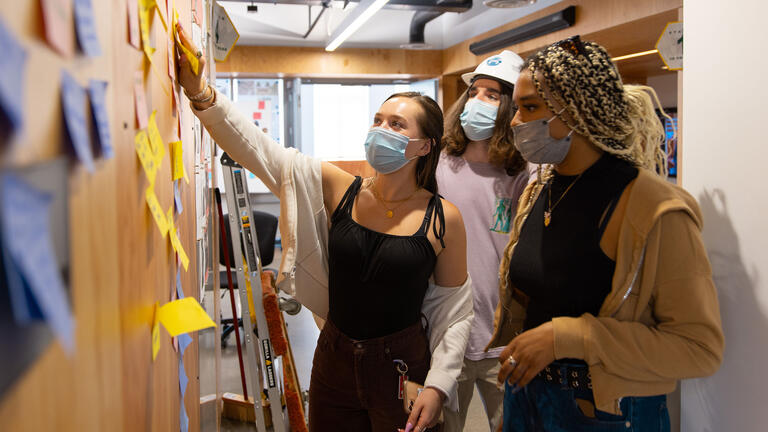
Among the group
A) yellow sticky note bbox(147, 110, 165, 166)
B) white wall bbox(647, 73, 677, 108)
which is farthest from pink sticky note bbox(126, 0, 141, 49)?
white wall bbox(647, 73, 677, 108)

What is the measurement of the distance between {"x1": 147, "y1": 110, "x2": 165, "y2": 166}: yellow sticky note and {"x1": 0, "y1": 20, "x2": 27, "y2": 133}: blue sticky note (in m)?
0.43

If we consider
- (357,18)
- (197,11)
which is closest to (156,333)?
(197,11)

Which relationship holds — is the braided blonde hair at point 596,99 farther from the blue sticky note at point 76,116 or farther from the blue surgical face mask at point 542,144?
the blue sticky note at point 76,116

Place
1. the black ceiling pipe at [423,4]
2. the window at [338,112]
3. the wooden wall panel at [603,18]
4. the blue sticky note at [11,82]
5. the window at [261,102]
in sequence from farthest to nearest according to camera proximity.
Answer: the window at [338,112]
the window at [261,102]
the black ceiling pipe at [423,4]
the wooden wall panel at [603,18]
the blue sticky note at [11,82]

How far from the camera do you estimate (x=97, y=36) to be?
434mm

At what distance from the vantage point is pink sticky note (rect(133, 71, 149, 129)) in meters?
0.62

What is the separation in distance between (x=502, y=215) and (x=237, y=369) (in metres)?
3.40

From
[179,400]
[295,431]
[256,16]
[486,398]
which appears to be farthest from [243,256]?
[256,16]

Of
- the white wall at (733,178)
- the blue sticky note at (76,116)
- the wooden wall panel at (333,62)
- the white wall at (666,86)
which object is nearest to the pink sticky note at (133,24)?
the blue sticky note at (76,116)

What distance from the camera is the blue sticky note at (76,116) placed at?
0.35 meters

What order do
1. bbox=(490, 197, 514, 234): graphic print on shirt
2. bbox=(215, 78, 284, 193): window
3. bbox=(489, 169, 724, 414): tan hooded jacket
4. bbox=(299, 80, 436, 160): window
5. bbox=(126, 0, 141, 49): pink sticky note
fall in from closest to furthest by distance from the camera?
bbox=(126, 0, 141, 49): pink sticky note < bbox=(489, 169, 724, 414): tan hooded jacket < bbox=(490, 197, 514, 234): graphic print on shirt < bbox=(215, 78, 284, 193): window < bbox=(299, 80, 436, 160): window

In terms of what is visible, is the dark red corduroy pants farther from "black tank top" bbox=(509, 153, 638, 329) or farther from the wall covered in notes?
the wall covered in notes

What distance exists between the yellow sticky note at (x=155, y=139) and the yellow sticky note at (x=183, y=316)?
0.20 metres

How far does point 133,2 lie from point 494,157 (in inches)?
69.0
